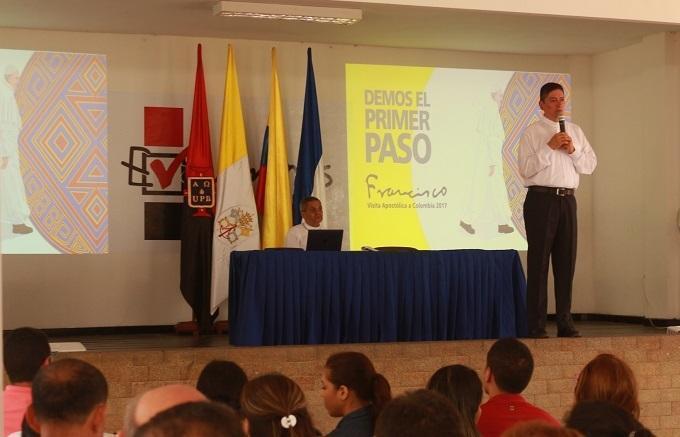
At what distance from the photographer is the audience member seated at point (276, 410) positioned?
118 inches

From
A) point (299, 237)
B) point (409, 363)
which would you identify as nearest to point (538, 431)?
point (409, 363)

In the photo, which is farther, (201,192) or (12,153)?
(201,192)

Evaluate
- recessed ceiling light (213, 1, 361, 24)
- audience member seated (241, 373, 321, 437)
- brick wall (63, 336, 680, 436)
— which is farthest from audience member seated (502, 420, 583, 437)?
recessed ceiling light (213, 1, 361, 24)

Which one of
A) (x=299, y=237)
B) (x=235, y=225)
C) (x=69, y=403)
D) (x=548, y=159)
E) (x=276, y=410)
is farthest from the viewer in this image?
(x=235, y=225)

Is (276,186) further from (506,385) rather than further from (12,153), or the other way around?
(506,385)

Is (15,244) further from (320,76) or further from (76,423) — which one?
(76,423)

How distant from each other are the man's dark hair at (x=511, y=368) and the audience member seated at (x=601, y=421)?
98 cm

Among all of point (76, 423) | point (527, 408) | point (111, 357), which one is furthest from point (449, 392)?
point (111, 357)

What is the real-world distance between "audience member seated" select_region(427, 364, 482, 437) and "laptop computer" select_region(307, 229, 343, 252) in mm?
3689

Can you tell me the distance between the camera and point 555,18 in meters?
8.33

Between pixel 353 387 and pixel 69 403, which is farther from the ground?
pixel 69 403

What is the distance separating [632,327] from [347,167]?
298cm

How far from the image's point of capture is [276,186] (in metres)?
9.09

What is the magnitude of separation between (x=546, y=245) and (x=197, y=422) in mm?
5933
